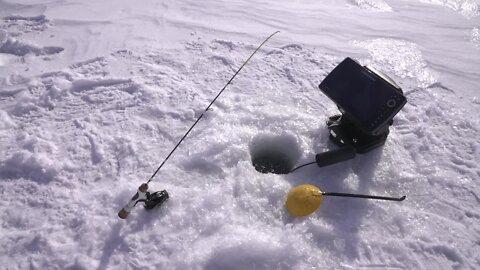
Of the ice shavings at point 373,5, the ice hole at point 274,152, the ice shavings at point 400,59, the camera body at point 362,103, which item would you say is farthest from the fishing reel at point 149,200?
the ice shavings at point 373,5

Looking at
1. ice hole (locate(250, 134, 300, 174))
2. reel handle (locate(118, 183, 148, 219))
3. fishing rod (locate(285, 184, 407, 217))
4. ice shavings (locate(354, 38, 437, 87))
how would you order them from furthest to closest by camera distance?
ice shavings (locate(354, 38, 437, 87)) → ice hole (locate(250, 134, 300, 174)) → fishing rod (locate(285, 184, 407, 217)) → reel handle (locate(118, 183, 148, 219))

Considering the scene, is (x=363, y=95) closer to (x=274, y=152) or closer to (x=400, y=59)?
(x=274, y=152)

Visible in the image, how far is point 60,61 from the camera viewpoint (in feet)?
12.9

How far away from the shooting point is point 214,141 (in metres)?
2.99

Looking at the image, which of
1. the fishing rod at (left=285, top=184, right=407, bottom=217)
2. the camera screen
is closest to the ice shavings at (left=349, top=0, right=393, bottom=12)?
the camera screen

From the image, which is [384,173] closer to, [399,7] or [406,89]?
[406,89]

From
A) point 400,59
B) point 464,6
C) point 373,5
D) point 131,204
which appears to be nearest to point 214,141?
point 131,204

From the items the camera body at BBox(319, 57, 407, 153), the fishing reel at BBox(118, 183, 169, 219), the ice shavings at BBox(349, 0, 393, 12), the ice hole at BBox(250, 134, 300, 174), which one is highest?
the ice shavings at BBox(349, 0, 393, 12)

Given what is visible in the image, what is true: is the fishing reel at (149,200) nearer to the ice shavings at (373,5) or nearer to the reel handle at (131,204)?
the reel handle at (131,204)

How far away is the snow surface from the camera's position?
2396 mm

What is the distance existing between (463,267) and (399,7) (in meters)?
4.44

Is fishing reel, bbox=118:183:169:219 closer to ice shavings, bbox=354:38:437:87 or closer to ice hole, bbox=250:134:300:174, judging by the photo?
ice hole, bbox=250:134:300:174

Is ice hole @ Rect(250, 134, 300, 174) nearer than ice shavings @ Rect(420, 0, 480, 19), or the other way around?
ice hole @ Rect(250, 134, 300, 174)

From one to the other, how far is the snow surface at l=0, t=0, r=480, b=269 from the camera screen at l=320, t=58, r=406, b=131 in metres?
0.45
